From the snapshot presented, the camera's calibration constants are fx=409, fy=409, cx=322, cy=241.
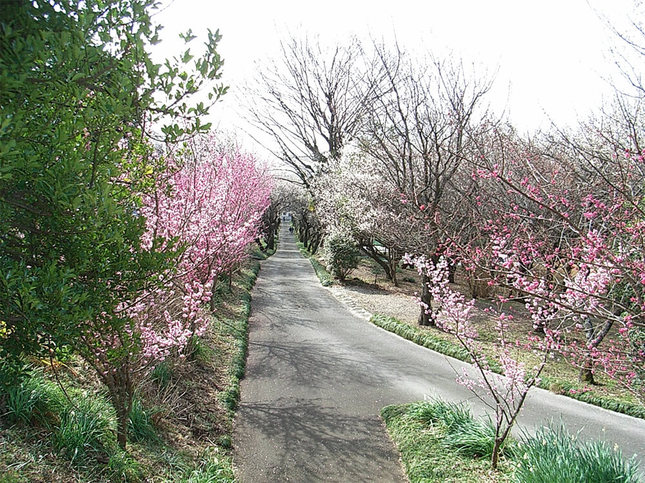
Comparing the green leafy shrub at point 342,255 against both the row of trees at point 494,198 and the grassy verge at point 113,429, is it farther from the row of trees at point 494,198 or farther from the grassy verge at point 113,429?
the grassy verge at point 113,429

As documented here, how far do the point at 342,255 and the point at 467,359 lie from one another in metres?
8.69

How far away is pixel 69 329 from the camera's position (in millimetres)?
1918

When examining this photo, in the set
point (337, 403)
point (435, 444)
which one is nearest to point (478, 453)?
point (435, 444)

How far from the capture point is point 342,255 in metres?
16.1

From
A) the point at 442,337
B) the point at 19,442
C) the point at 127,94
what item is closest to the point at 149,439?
the point at 19,442

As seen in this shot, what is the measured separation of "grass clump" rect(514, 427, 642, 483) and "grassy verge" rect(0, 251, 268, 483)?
281 centimetres

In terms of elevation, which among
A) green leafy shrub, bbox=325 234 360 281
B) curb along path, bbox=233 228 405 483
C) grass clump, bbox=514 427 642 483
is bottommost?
curb along path, bbox=233 228 405 483

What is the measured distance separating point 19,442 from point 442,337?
25.6ft

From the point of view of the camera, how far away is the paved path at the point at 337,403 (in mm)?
4629

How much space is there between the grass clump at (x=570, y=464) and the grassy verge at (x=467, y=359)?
296cm

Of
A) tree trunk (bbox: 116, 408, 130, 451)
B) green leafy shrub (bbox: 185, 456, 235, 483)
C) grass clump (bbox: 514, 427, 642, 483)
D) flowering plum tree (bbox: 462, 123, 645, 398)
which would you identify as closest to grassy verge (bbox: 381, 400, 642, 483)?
grass clump (bbox: 514, 427, 642, 483)

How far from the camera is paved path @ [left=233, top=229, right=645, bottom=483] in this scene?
4.63 m

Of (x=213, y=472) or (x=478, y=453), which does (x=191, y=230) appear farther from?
(x=478, y=453)

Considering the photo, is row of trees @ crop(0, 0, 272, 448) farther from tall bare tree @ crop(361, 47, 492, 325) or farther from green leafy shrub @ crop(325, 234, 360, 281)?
green leafy shrub @ crop(325, 234, 360, 281)
